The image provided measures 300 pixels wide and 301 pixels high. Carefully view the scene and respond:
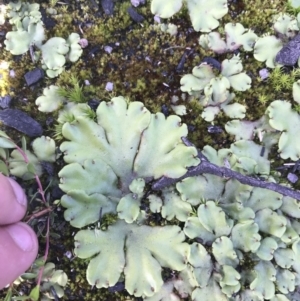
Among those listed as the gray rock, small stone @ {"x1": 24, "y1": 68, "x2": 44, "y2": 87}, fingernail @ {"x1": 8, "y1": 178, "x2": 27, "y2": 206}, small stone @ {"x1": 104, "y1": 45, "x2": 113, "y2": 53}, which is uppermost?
the gray rock

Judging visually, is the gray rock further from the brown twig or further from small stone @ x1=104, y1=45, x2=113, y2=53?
small stone @ x1=104, y1=45, x2=113, y2=53

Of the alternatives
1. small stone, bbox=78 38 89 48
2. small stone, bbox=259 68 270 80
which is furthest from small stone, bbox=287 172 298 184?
small stone, bbox=78 38 89 48

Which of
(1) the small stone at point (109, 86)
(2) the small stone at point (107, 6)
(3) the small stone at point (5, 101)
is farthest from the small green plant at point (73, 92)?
(2) the small stone at point (107, 6)

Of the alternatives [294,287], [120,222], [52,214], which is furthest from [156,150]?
[294,287]

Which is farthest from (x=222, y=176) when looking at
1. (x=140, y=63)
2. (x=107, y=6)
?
(x=107, y=6)

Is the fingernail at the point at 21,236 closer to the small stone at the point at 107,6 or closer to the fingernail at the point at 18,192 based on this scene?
the fingernail at the point at 18,192

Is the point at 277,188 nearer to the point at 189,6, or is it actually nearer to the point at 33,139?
the point at 189,6
